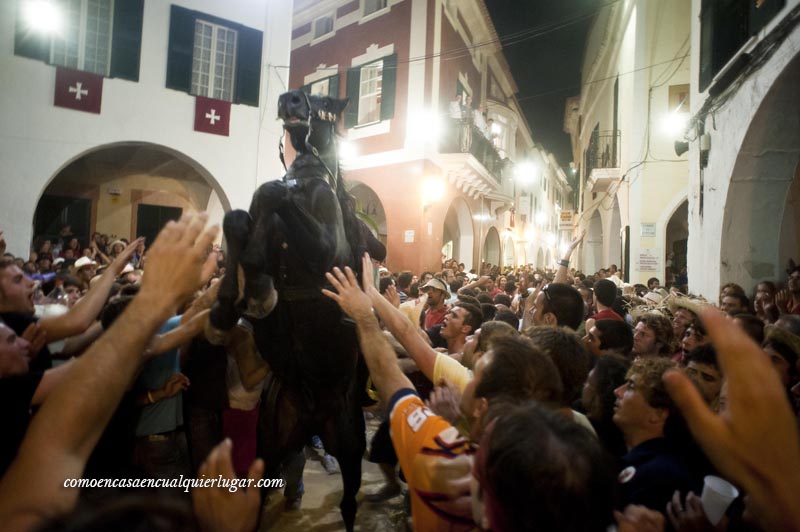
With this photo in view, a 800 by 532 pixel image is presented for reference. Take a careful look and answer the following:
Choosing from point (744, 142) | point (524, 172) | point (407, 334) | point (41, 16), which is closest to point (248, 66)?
point (41, 16)

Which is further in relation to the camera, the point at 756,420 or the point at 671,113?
the point at 671,113

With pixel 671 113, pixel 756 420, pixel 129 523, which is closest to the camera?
pixel 129 523

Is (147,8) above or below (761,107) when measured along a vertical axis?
above

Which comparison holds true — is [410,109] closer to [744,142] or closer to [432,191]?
[432,191]

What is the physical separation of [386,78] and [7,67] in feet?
31.5

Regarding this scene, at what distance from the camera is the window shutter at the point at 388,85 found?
14977mm

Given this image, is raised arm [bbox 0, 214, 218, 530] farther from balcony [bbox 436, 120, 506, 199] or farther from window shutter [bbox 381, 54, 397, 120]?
window shutter [bbox 381, 54, 397, 120]

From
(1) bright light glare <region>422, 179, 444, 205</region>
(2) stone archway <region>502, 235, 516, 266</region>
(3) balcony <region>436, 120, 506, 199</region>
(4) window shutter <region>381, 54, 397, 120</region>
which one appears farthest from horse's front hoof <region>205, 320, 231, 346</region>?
(2) stone archway <region>502, 235, 516, 266</region>

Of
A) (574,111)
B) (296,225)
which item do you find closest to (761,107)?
(296,225)

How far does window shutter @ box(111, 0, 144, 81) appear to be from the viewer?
9.89 metres

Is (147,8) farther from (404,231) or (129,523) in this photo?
(129,523)

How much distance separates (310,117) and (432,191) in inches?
473

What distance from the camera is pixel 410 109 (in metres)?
14.7

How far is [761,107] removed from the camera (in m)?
6.30
